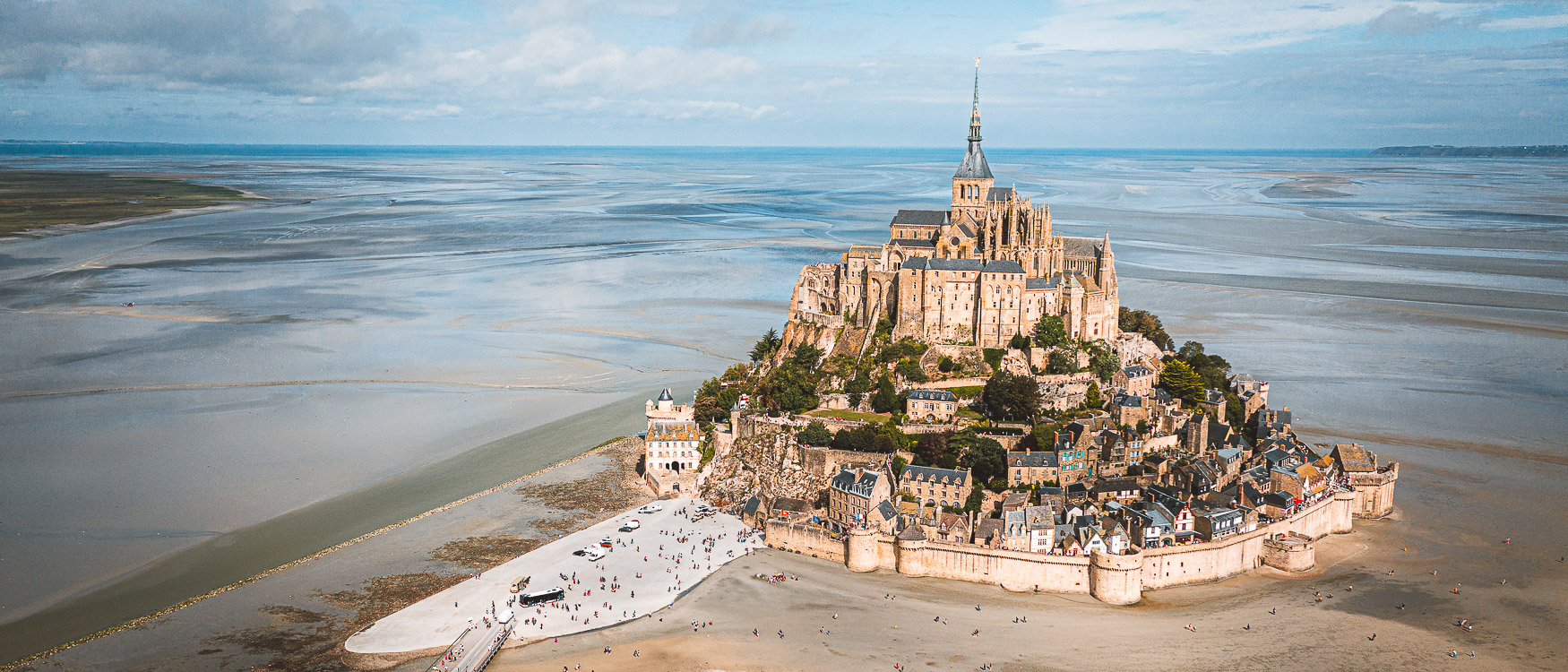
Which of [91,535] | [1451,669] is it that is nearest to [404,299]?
[91,535]

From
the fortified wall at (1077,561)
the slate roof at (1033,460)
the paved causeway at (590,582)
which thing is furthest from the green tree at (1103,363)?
the paved causeway at (590,582)

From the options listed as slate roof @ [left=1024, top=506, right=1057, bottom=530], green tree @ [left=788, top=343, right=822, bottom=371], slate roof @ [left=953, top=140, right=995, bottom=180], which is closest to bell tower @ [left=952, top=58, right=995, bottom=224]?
slate roof @ [left=953, top=140, right=995, bottom=180]

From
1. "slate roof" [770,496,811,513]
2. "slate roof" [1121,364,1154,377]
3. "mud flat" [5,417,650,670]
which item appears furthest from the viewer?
"slate roof" [1121,364,1154,377]

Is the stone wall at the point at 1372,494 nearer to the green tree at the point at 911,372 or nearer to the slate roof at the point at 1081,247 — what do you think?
the slate roof at the point at 1081,247

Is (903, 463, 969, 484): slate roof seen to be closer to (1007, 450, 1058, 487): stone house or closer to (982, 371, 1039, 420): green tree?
(1007, 450, 1058, 487): stone house

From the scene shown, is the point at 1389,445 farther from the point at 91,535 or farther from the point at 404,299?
the point at 404,299

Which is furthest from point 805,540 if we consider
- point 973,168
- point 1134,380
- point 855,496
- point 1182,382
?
point 973,168
